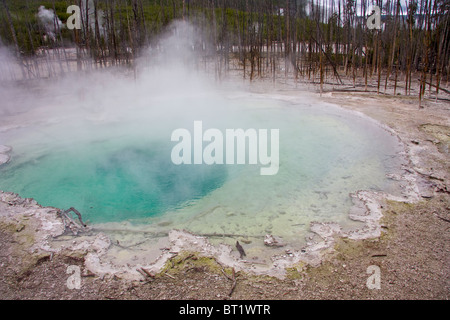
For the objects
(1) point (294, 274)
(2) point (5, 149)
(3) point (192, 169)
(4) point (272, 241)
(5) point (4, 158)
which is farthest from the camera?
(2) point (5, 149)

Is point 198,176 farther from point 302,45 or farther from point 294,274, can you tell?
point 302,45

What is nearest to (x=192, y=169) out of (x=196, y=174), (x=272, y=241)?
(x=196, y=174)

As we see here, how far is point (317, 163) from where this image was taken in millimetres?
4375

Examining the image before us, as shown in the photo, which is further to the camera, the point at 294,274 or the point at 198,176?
the point at 198,176

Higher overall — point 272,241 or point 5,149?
point 5,149

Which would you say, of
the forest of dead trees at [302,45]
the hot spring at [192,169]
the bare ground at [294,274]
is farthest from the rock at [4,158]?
the forest of dead trees at [302,45]

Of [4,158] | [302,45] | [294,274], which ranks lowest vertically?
[294,274]

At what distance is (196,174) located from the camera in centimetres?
428

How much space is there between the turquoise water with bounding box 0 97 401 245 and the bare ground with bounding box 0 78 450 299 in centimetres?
50

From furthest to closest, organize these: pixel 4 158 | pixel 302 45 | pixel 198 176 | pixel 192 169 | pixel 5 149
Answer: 1. pixel 302 45
2. pixel 5 149
3. pixel 4 158
4. pixel 192 169
5. pixel 198 176

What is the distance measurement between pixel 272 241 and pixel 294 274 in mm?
450

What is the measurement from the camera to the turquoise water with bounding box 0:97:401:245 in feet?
10.6

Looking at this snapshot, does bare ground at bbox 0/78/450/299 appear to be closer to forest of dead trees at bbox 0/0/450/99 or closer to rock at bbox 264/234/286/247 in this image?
rock at bbox 264/234/286/247
